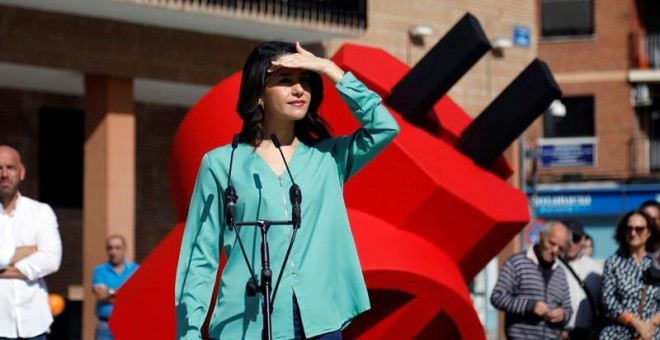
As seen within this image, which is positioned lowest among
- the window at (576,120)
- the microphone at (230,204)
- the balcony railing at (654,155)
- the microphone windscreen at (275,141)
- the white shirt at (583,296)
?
the white shirt at (583,296)

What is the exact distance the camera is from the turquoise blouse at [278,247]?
6074 millimetres

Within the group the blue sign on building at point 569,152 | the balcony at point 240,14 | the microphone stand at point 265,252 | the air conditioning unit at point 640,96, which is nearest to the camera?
the microphone stand at point 265,252

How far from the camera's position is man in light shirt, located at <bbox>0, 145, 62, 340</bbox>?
30.2 ft

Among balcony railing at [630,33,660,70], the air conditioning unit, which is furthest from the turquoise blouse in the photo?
balcony railing at [630,33,660,70]

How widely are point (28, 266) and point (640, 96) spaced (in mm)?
39422

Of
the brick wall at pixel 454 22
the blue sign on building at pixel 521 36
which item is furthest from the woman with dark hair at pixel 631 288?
the blue sign on building at pixel 521 36

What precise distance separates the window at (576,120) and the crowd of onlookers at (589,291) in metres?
36.2

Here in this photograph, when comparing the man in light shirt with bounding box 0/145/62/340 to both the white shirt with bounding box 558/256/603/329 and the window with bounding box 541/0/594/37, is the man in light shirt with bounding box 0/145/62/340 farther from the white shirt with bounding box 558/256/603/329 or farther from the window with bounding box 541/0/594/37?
the window with bounding box 541/0/594/37

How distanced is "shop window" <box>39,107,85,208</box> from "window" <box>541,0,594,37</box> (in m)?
26.8

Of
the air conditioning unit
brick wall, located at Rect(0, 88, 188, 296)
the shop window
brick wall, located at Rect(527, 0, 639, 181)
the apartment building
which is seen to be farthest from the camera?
brick wall, located at Rect(527, 0, 639, 181)

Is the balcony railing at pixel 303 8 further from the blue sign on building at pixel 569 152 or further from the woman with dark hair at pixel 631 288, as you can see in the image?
the blue sign on building at pixel 569 152

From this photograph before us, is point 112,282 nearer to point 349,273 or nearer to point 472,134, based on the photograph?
point 472,134

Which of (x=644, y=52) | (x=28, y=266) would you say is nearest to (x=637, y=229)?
(x=28, y=266)

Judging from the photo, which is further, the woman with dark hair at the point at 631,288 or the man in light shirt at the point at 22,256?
the woman with dark hair at the point at 631,288
